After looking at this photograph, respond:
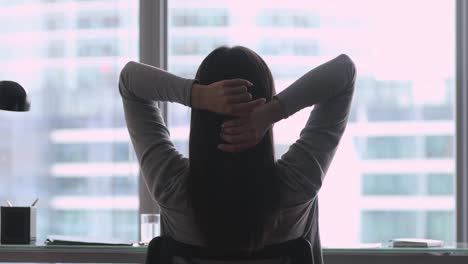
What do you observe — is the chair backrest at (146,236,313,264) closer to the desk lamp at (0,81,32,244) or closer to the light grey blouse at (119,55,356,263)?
the light grey blouse at (119,55,356,263)

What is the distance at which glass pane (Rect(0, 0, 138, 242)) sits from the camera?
2775 mm

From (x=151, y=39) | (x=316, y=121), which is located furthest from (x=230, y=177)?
(x=151, y=39)

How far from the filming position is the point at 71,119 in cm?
279

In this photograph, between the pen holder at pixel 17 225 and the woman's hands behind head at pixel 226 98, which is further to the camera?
the pen holder at pixel 17 225

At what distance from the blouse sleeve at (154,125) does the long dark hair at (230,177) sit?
0.18ft

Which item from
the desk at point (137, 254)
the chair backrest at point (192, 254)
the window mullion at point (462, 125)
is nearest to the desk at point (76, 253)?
the desk at point (137, 254)

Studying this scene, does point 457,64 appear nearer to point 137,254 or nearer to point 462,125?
point 462,125

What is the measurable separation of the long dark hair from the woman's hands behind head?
0.10 feet

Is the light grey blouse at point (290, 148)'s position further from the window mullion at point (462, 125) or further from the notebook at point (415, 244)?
the window mullion at point (462, 125)

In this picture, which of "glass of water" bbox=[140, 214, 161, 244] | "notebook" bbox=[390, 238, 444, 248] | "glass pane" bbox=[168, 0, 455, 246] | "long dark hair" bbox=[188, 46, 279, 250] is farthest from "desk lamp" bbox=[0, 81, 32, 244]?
"notebook" bbox=[390, 238, 444, 248]

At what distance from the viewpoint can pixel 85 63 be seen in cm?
280

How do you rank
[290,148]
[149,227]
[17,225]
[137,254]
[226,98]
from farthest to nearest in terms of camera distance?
[149,227] < [17,225] < [137,254] < [290,148] < [226,98]

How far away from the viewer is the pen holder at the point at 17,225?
2.10 metres

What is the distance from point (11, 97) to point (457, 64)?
5.57 ft
